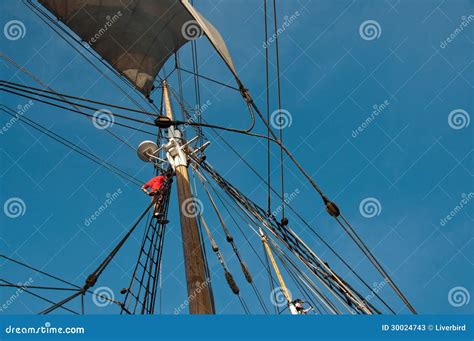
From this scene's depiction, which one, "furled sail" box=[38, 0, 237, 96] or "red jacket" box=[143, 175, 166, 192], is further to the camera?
"furled sail" box=[38, 0, 237, 96]

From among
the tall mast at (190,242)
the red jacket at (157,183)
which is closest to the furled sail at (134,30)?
the tall mast at (190,242)

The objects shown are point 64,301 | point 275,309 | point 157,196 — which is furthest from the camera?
point 275,309

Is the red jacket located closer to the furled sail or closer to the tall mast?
the tall mast

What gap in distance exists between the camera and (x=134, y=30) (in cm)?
1259

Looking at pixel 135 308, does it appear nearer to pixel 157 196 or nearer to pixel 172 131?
pixel 157 196

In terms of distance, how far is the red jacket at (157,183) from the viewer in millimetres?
11398

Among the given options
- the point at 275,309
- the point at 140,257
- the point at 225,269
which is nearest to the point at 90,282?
the point at 140,257

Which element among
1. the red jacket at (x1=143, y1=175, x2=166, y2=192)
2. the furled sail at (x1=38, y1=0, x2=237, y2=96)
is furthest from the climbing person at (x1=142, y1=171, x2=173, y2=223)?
the furled sail at (x1=38, y1=0, x2=237, y2=96)

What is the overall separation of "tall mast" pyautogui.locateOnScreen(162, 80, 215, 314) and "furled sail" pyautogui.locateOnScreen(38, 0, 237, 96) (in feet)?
7.49

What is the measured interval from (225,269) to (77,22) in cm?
668

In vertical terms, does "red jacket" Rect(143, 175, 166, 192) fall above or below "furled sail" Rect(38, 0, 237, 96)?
below

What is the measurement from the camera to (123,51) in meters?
12.9

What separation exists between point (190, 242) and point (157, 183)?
313cm

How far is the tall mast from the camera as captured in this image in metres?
7.57
